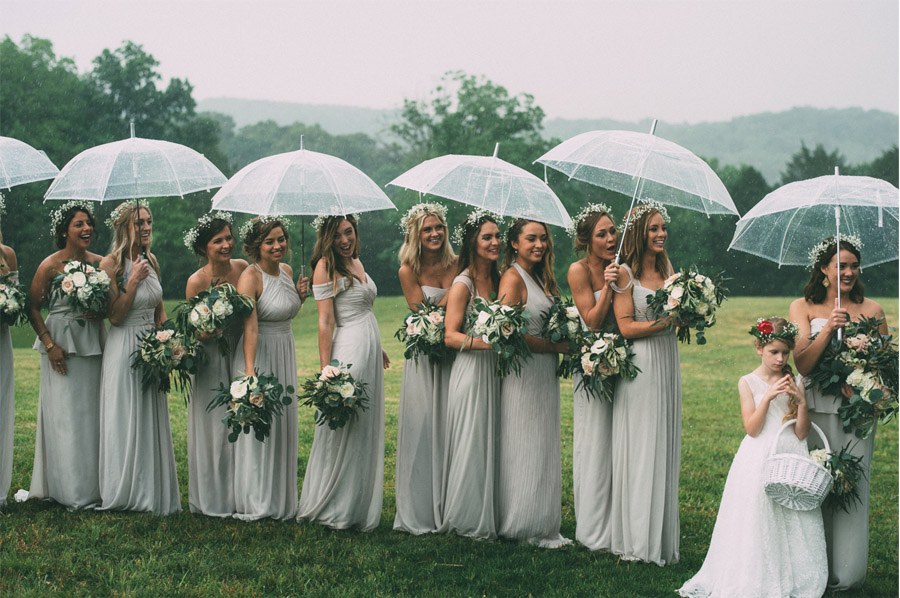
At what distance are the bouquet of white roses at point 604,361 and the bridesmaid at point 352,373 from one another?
5.50 feet

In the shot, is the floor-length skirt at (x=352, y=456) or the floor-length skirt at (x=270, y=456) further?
the floor-length skirt at (x=270, y=456)

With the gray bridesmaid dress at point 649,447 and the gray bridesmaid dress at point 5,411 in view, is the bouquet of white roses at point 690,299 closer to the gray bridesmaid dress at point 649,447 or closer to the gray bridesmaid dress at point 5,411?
the gray bridesmaid dress at point 649,447

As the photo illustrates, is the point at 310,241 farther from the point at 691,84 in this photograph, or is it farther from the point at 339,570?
the point at 691,84

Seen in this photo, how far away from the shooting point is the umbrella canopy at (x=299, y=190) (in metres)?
7.56

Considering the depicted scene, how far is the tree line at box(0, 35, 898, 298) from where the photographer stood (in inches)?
1189

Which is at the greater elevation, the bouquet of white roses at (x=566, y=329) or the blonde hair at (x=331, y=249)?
the blonde hair at (x=331, y=249)

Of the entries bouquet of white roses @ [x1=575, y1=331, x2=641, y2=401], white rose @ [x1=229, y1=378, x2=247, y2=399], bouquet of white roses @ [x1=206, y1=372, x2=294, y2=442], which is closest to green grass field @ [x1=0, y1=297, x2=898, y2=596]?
bouquet of white roses @ [x1=206, y1=372, x2=294, y2=442]

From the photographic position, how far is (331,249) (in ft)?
26.3

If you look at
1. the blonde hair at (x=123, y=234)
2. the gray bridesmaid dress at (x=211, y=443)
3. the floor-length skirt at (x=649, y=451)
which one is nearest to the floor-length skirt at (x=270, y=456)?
the gray bridesmaid dress at (x=211, y=443)

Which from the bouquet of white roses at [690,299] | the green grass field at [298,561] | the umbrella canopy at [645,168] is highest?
the umbrella canopy at [645,168]

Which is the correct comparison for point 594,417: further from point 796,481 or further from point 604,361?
point 796,481

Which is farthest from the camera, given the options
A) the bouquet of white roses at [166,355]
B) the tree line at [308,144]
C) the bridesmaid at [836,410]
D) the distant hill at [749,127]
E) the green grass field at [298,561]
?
the distant hill at [749,127]

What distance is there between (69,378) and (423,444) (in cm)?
298

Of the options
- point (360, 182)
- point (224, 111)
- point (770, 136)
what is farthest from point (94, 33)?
point (360, 182)
